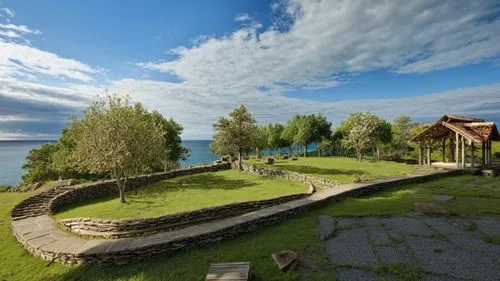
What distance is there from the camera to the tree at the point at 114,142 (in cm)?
1858

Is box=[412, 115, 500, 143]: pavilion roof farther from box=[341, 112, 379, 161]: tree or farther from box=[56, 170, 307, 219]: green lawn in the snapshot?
box=[56, 170, 307, 219]: green lawn

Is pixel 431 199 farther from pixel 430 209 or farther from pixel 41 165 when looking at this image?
pixel 41 165

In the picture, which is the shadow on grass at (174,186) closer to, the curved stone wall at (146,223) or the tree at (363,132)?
the curved stone wall at (146,223)

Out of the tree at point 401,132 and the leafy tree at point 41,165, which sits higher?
the tree at point 401,132

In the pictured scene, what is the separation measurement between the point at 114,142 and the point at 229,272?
51.1 ft

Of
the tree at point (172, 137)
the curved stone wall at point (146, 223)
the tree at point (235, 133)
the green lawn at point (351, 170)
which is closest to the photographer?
the curved stone wall at point (146, 223)

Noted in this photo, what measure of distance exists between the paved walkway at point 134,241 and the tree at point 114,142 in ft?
20.5

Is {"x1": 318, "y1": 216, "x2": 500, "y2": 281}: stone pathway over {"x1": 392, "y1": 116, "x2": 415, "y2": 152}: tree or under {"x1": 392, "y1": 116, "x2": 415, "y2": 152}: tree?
under

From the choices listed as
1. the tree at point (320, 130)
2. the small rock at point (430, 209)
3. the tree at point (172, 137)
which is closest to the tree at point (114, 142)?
the small rock at point (430, 209)

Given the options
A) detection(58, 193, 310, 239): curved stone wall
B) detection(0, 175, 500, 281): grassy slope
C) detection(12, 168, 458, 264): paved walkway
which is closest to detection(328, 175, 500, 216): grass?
detection(0, 175, 500, 281): grassy slope

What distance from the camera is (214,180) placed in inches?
1055

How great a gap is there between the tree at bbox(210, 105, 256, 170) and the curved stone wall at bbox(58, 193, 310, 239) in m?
19.7

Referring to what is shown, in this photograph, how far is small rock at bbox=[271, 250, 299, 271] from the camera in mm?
7117

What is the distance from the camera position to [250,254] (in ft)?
27.3
